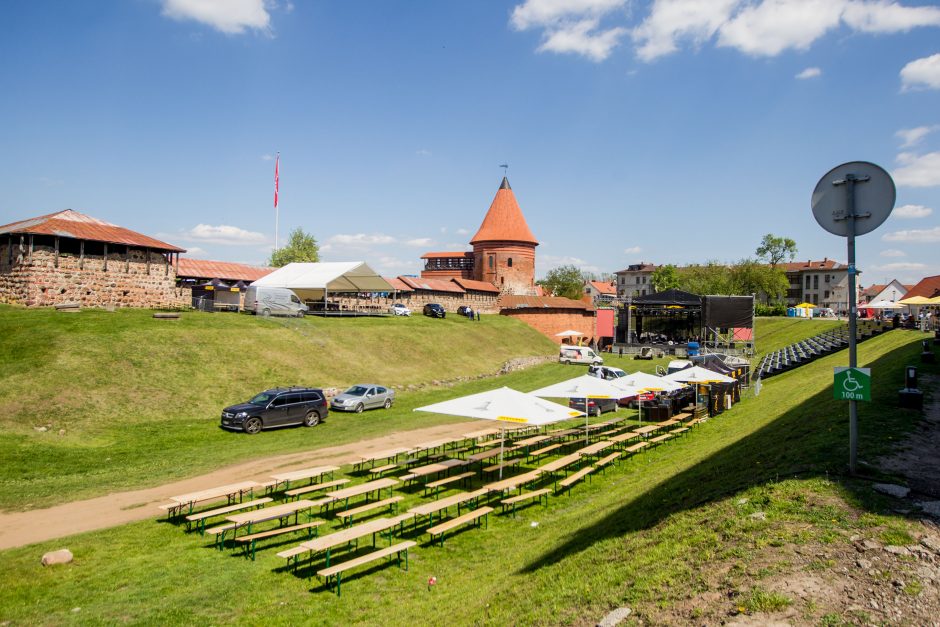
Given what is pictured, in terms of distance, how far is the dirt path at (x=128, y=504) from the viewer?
10.6m

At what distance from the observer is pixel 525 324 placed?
5994cm

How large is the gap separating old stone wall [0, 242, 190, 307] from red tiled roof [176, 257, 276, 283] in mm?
5980

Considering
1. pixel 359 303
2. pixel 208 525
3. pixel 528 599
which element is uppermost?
pixel 359 303

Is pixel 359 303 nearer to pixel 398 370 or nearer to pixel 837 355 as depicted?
pixel 398 370

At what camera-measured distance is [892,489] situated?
6.52 meters

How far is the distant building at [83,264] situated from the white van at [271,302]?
4912 mm

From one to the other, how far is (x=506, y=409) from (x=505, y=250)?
5871 centimetres

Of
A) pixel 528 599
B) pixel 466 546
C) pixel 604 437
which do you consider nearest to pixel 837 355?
pixel 604 437

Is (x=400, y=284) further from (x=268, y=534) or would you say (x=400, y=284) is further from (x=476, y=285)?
(x=268, y=534)

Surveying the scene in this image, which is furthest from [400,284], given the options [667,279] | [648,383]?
[667,279]

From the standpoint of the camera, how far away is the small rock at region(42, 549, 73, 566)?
8.88 m

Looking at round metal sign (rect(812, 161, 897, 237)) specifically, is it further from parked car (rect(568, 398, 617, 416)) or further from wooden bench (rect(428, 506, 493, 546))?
parked car (rect(568, 398, 617, 416))

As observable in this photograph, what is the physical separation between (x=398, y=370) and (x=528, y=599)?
27.2 metres

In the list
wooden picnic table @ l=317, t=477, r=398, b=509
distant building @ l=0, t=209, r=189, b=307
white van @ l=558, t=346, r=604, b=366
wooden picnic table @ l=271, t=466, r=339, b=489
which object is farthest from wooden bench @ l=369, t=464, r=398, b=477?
white van @ l=558, t=346, r=604, b=366
